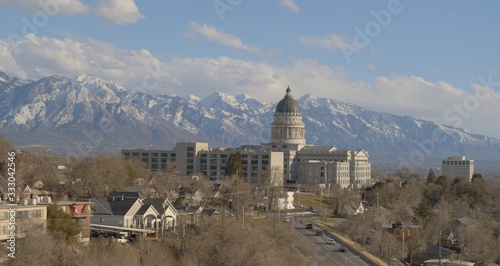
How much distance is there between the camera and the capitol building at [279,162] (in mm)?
137500

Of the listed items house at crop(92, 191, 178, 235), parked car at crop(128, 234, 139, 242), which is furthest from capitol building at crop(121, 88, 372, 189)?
parked car at crop(128, 234, 139, 242)

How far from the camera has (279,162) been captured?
141 m

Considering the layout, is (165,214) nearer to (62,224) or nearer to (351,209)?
(62,224)

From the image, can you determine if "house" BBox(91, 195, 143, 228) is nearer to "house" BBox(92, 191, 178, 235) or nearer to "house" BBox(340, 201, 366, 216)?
"house" BBox(92, 191, 178, 235)

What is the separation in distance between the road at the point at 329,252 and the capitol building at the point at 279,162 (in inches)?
2208

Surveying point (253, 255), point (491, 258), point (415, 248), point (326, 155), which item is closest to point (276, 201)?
point (415, 248)

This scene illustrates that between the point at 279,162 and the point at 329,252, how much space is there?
81518mm

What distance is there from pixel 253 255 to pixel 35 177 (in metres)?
39.1

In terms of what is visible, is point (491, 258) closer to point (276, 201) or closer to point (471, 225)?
point (471, 225)

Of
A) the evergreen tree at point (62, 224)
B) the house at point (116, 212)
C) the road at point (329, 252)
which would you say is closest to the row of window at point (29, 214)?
the evergreen tree at point (62, 224)

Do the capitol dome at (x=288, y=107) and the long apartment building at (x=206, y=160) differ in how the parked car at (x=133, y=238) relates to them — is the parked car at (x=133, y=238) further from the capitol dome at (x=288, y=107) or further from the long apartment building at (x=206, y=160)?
the capitol dome at (x=288, y=107)

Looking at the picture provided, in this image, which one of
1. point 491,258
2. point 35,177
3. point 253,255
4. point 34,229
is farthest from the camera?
point 35,177

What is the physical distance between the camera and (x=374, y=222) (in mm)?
82250

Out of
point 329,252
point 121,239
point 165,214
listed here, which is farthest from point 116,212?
point 329,252
